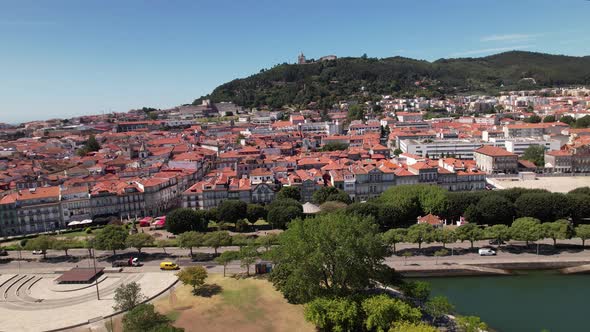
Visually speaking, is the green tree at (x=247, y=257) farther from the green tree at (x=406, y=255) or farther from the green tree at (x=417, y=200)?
the green tree at (x=417, y=200)

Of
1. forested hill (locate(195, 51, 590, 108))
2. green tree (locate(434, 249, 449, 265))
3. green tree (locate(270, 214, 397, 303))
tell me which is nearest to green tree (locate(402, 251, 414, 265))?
green tree (locate(434, 249, 449, 265))

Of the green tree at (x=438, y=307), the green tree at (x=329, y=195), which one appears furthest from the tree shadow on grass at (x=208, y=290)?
the green tree at (x=329, y=195)

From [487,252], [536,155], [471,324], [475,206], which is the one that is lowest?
[487,252]

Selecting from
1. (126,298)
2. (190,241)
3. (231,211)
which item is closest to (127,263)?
(190,241)

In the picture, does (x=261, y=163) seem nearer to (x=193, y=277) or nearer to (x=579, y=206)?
(x=193, y=277)

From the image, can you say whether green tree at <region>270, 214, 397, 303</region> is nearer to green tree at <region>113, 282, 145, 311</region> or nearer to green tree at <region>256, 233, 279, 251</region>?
green tree at <region>256, 233, 279, 251</region>

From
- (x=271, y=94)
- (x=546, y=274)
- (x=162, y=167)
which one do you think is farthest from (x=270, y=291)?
(x=271, y=94)

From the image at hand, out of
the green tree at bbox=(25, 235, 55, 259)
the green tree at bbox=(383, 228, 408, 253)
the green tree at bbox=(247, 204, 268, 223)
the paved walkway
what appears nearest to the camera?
the paved walkway
